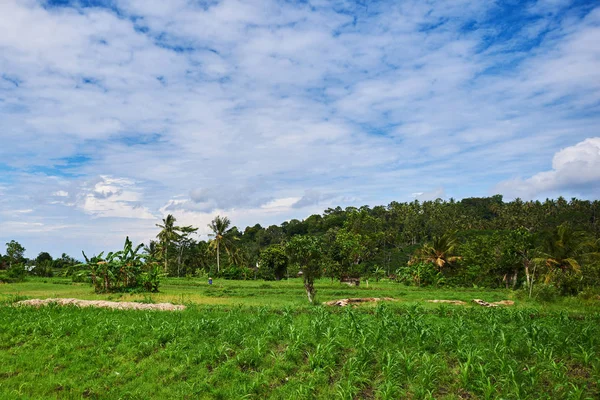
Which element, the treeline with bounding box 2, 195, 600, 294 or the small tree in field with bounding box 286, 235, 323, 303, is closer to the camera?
the small tree in field with bounding box 286, 235, 323, 303

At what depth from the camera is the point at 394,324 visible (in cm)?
1283

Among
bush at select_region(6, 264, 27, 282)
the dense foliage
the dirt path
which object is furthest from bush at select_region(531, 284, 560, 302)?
bush at select_region(6, 264, 27, 282)

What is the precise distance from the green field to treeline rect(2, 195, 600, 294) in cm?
1117

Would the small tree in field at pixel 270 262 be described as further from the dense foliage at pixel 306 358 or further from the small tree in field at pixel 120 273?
the dense foliage at pixel 306 358

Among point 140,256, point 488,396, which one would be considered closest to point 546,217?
point 140,256

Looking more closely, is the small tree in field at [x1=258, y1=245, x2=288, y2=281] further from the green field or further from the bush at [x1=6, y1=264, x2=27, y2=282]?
the green field

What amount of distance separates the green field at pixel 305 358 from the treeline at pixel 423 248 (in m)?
11.2

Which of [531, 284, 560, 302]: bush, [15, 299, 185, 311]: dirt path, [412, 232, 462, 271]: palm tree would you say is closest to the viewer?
[15, 299, 185, 311]: dirt path

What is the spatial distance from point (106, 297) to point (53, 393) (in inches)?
634

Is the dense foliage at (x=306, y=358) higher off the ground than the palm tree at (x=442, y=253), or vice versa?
the palm tree at (x=442, y=253)

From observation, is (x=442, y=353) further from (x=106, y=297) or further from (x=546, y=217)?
(x=546, y=217)

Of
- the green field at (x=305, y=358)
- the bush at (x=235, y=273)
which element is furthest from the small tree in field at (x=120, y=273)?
the bush at (x=235, y=273)

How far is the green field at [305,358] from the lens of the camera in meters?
9.62

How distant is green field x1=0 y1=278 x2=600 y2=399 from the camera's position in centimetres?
962
